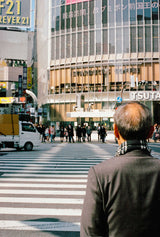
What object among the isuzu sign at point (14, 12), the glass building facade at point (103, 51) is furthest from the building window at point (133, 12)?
the isuzu sign at point (14, 12)

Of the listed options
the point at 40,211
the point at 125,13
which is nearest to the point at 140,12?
the point at 125,13

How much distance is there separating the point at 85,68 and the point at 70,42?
5.19m

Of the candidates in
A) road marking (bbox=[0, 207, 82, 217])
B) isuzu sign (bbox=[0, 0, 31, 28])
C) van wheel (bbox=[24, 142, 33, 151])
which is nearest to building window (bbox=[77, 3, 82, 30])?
van wheel (bbox=[24, 142, 33, 151])

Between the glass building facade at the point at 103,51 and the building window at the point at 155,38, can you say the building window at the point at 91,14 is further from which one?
the building window at the point at 155,38

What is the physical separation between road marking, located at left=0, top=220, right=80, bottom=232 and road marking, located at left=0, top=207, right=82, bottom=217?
60 centimetres

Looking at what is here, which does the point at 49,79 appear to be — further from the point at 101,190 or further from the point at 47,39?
the point at 101,190

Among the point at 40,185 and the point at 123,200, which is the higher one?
the point at 123,200

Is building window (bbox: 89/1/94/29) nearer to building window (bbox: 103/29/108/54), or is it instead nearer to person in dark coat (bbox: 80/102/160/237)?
building window (bbox: 103/29/108/54)

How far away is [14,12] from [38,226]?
348 inches

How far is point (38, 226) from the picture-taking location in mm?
5688

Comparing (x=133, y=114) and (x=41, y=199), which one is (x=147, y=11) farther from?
(x=133, y=114)

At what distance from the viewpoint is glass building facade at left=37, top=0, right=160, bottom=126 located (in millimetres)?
49688

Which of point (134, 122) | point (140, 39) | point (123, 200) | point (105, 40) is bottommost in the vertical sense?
point (123, 200)

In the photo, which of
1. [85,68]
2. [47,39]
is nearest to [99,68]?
[85,68]
